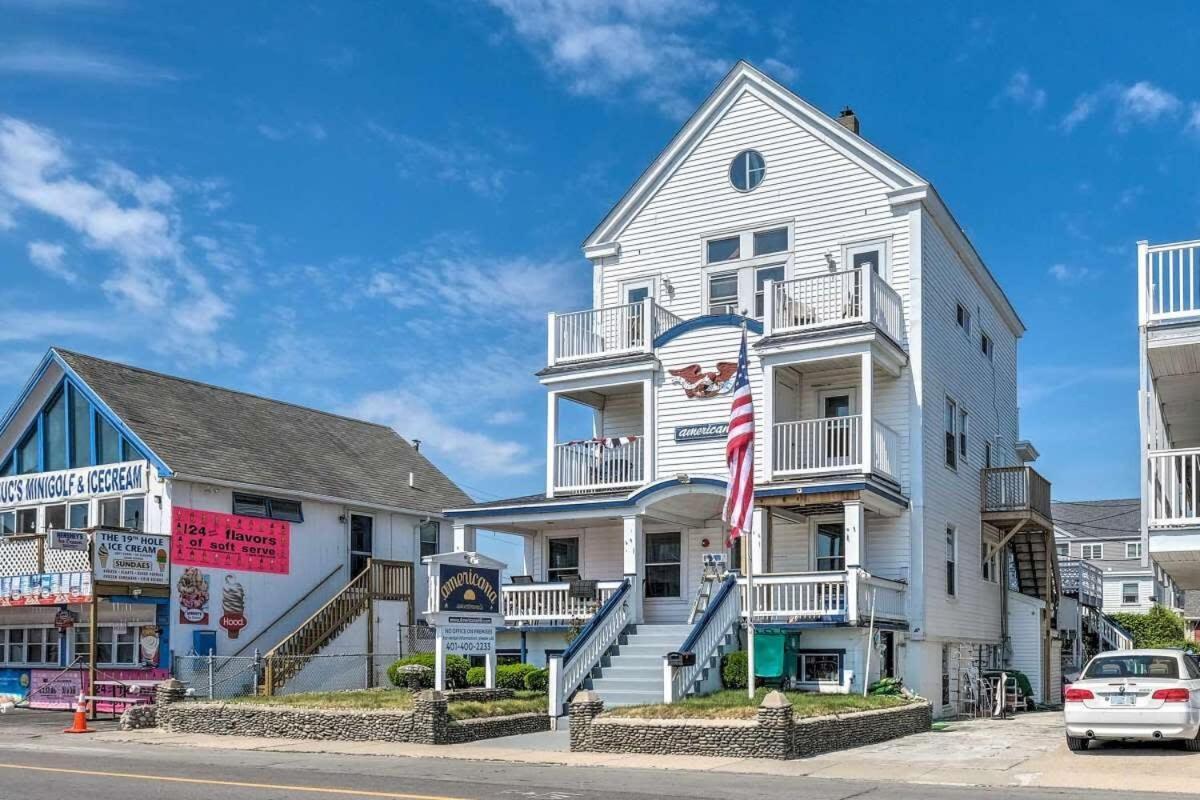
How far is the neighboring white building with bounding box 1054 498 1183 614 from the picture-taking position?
66.1m

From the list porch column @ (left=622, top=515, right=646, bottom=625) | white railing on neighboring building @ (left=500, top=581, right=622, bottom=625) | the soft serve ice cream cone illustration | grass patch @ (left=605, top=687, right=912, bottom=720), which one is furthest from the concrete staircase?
the soft serve ice cream cone illustration

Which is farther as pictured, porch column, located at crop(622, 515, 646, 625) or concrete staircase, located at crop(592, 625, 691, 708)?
porch column, located at crop(622, 515, 646, 625)

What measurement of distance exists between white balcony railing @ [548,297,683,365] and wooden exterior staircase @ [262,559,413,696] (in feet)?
26.5

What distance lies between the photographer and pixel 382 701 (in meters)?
22.3

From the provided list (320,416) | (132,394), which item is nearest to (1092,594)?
(320,416)

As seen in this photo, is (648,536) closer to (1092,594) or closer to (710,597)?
(710,597)

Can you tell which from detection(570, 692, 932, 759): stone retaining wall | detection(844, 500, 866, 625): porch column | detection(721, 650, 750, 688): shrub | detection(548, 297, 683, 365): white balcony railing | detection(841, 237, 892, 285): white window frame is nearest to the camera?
detection(570, 692, 932, 759): stone retaining wall

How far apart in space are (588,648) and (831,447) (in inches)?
246

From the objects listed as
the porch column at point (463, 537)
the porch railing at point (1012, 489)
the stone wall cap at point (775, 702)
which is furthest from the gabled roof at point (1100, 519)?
the stone wall cap at point (775, 702)

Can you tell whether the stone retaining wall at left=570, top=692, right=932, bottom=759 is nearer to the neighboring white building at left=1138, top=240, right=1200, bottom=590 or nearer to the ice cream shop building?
the neighboring white building at left=1138, top=240, right=1200, bottom=590

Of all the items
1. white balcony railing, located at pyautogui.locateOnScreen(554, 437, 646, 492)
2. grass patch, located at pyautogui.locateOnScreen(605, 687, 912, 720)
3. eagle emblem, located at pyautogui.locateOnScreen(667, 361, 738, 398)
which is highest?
eagle emblem, located at pyautogui.locateOnScreen(667, 361, 738, 398)

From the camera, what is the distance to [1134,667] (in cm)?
1791

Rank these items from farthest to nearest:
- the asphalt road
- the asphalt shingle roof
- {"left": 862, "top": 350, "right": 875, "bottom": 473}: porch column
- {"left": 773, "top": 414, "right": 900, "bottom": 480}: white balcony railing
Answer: the asphalt shingle roof
{"left": 773, "top": 414, "right": 900, "bottom": 480}: white balcony railing
{"left": 862, "top": 350, "right": 875, "bottom": 473}: porch column
the asphalt road

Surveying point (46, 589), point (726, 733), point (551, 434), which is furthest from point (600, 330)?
point (46, 589)
